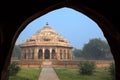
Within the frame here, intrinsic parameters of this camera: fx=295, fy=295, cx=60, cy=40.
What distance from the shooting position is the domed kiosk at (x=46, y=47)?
1622 inches

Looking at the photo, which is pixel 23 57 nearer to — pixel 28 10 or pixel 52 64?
pixel 52 64

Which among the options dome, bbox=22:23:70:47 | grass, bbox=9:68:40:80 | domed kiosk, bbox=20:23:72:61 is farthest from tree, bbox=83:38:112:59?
grass, bbox=9:68:40:80

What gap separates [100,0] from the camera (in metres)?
5.63

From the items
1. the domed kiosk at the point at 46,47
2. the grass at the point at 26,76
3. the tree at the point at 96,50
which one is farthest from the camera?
the tree at the point at 96,50

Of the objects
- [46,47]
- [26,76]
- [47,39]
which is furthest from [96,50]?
[26,76]

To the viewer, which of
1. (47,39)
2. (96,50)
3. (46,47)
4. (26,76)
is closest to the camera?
(26,76)

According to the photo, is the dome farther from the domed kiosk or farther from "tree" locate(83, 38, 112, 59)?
"tree" locate(83, 38, 112, 59)

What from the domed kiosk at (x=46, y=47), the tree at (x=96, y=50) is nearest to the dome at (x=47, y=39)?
the domed kiosk at (x=46, y=47)

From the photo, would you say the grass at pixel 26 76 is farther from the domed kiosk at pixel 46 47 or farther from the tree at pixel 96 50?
the tree at pixel 96 50

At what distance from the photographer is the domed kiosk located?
4119 centimetres

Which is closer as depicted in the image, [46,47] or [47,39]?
[46,47]

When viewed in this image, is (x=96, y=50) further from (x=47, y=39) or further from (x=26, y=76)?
(x=26, y=76)

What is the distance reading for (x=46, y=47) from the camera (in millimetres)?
41469

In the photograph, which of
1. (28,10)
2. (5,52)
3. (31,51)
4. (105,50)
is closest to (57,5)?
(28,10)
